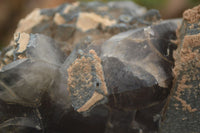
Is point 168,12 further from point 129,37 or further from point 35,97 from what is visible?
point 35,97

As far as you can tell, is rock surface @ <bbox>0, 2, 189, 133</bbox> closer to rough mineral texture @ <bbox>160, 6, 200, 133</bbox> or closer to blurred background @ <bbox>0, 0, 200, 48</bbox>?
rough mineral texture @ <bbox>160, 6, 200, 133</bbox>

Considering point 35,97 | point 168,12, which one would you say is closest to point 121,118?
point 35,97

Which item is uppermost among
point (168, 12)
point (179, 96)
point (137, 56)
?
point (137, 56)

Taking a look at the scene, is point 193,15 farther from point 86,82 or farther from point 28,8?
point 28,8

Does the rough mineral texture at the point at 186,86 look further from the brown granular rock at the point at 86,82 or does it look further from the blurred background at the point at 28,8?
the blurred background at the point at 28,8

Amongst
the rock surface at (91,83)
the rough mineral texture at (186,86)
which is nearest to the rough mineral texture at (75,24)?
the rock surface at (91,83)

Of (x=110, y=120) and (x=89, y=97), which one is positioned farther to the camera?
(x=110, y=120)
